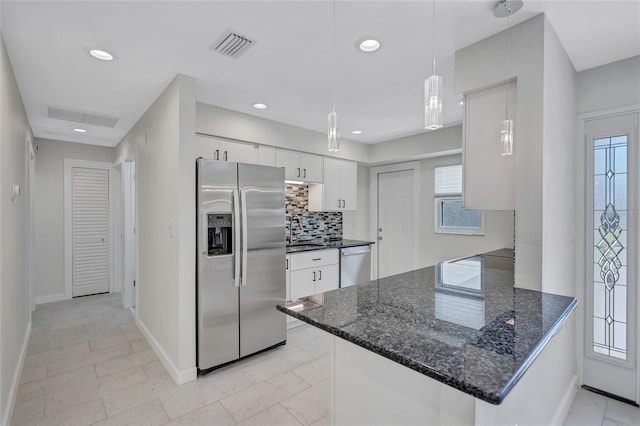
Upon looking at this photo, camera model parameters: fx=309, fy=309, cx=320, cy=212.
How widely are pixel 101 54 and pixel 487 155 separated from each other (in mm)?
2666

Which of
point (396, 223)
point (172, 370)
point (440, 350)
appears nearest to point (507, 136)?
point (440, 350)

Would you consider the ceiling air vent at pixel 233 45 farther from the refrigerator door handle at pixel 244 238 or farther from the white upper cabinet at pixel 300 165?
the white upper cabinet at pixel 300 165

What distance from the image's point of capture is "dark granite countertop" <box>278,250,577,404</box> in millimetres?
822

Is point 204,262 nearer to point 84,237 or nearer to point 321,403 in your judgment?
point 321,403

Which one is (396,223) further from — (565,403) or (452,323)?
(452,323)

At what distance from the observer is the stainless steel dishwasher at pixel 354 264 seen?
412cm

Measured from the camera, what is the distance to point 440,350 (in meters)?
0.93

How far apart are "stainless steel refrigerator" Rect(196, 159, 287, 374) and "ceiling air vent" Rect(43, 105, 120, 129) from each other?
6.00ft

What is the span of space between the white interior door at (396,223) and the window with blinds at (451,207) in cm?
40

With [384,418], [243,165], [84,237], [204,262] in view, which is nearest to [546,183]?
[384,418]

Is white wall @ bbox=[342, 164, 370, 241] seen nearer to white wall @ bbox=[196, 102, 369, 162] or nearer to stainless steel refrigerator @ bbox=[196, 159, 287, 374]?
white wall @ bbox=[196, 102, 369, 162]

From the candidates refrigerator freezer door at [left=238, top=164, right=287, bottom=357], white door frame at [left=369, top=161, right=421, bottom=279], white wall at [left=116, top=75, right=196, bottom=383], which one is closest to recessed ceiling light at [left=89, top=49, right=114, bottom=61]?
white wall at [left=116, top=75, right=196, bottom=383]

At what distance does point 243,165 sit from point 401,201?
2900mm

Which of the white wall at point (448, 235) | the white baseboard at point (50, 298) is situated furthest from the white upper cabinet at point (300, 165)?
the white baseboard at point (50, 298)
